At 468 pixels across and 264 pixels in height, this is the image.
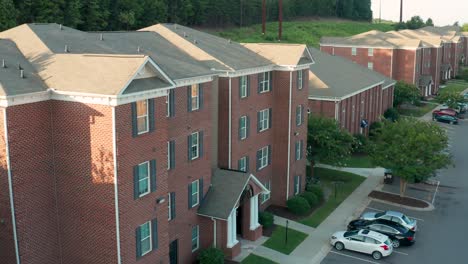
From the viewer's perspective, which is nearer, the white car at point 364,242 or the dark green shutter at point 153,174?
the dark green shutter at point 153,174

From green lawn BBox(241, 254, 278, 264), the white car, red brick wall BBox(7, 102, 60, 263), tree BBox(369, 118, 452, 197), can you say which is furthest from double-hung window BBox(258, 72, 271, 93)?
red brick wall BBox(7, 102, 60, 263)

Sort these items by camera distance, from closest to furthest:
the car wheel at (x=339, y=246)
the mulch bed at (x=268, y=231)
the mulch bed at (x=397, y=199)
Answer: the car wheel at (x=339, y=246) < the mulch bed at (x=268, y=231) < the mulch bed at (x=397, y=199)

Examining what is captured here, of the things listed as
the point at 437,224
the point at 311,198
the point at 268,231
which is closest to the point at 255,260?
the point at 268,231

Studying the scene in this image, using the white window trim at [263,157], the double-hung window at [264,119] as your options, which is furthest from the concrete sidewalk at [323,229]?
the double-hung window at [264,119]

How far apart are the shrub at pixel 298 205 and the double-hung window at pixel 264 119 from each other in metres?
5.82

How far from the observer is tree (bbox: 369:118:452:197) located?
1671 inches

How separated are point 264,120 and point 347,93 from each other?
20.7m

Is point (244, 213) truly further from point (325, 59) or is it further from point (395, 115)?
point (395, 115)

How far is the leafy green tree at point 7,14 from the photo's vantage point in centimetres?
5969

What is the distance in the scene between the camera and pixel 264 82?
129ft

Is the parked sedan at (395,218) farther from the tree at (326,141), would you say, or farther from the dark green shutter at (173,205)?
the dark green shutter at (173,205)

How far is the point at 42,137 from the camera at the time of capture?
936 inches

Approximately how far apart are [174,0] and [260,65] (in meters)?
76.8

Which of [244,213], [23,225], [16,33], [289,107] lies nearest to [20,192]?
[23,225]
